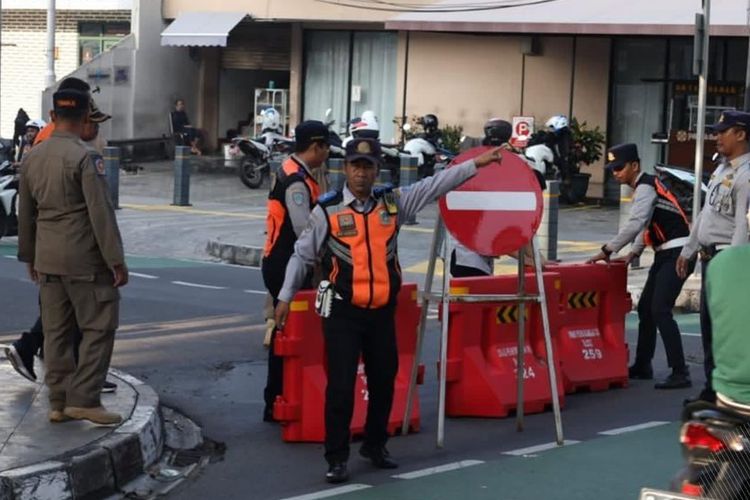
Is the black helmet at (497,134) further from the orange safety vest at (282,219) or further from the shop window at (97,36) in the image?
the shop window at (97,36)

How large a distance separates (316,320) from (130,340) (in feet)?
14.1

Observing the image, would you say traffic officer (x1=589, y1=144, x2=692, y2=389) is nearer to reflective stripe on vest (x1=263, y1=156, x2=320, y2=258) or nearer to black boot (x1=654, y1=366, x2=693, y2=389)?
black boot (x1=654, y1=366, x2=693, y2=389)

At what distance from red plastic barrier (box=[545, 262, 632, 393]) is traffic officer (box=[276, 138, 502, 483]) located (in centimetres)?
271

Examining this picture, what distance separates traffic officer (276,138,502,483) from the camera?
318 inches

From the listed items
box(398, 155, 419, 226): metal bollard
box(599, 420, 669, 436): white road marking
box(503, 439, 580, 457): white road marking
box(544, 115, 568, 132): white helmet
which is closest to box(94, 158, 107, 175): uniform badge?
box(503, 439, 580, 457): white road marking

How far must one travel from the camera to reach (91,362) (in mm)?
8492

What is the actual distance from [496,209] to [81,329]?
2509mm

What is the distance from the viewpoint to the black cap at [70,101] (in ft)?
27.7

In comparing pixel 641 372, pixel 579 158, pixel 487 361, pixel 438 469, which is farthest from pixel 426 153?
pixel 438 469

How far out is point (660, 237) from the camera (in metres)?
11.1

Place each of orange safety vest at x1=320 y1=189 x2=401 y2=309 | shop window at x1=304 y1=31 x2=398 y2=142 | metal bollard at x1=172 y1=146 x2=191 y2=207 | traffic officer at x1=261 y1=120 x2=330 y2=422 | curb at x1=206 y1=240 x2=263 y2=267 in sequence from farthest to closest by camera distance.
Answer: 1. shop window at x1=304 y1=31 x2=398 y2=142
2. metal bollard at x1=172 y1=146 x2=191 y2=207
3. curb at x1=206 y1=240 x2=263 y2=267
4. traffic officer at x1=261 y1=120 x2=330 y2=422
5. orange safety vest at x1=320 y1=189 x2=401 y2=309

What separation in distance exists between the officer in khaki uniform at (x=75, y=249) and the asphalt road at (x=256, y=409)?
0.88 m

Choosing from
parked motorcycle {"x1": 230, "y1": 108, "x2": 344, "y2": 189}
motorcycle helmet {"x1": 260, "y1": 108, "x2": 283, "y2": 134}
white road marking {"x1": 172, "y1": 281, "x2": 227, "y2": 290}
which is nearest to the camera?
white road marking {"x1": 172, "y1": 281, "x2": 227, "y2": 290}

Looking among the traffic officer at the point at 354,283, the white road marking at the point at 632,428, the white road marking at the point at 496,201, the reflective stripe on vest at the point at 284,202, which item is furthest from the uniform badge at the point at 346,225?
the white road marking at the point at 632,428
